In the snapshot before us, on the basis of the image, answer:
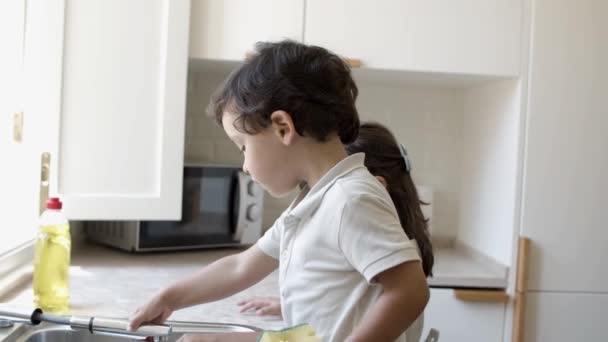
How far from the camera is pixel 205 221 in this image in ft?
6.33

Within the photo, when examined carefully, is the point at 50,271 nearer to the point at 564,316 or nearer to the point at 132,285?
the point at 132,285

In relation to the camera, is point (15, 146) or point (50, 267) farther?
point (15, 146)

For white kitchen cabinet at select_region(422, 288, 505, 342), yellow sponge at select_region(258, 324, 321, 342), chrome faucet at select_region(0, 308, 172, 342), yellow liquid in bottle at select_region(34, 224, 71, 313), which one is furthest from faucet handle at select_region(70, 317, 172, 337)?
white kitchen cabinet at select_region(422, 288, 505, 342)

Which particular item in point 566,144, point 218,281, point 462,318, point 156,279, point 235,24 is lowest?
point 462,318

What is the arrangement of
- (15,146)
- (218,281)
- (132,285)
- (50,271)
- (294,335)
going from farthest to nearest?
1. (15,146)
2. (132,285)
3. (50,271)
4. (218,281)
5. (294,335)

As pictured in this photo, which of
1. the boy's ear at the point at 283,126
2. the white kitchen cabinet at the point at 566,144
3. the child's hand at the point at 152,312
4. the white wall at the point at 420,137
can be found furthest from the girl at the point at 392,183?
the white wall at the point at 420,137

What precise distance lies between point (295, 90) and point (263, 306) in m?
0.57

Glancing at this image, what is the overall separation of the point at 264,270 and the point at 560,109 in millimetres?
1126

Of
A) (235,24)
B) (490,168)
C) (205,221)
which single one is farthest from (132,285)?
Answer: (490,168)

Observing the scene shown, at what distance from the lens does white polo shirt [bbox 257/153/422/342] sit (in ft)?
2.56

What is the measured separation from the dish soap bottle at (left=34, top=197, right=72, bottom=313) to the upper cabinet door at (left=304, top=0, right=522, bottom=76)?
0.86 m

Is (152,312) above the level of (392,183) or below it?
below

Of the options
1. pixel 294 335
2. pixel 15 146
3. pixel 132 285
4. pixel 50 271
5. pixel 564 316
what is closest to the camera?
pixel 294 335

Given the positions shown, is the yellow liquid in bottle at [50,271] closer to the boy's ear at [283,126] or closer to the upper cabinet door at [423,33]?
the boy's ear at [283,126]
